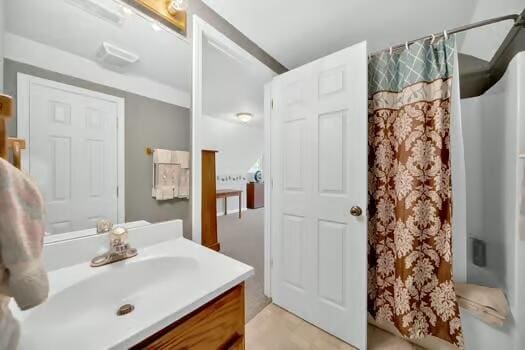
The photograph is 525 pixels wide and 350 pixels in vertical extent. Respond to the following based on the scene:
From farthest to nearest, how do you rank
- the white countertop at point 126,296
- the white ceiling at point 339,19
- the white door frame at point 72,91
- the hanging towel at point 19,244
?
the white ceiling at point 339,19 → the white door frame at point 72,91 → the white countertop at point 126,296 → the hanging towel at point 19,244

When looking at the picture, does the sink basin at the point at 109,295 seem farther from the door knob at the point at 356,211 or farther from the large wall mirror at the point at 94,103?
the door knob at the point at 356,211

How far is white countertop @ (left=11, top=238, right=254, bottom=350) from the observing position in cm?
47

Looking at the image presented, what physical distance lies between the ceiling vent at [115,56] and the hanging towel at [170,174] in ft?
1.35

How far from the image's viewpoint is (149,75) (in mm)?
1005

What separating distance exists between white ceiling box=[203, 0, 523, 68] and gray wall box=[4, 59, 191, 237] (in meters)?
0.77

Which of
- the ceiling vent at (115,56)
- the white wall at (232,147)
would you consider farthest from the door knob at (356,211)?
the white wall at (232,147)

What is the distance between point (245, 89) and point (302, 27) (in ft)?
4.04

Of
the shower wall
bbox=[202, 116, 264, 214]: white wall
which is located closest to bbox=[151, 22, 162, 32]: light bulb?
the shower wall

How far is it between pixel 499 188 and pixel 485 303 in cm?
61

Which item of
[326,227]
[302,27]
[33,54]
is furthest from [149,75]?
[326,227]

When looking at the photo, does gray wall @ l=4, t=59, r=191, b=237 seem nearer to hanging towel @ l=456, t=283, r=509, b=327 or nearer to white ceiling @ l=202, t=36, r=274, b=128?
white ceiling @ l=202, t=36, r=274, b=128

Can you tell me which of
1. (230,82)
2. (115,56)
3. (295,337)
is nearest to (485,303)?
(295,337)

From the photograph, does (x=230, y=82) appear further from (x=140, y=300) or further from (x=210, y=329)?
(x=210, y=329)

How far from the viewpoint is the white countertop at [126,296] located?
468mm
